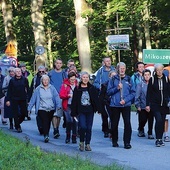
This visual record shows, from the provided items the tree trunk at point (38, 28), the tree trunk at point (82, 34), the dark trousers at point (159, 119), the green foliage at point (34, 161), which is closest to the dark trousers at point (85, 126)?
the green foliage at point (34, 161)

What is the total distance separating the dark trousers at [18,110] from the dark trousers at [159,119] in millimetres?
4468

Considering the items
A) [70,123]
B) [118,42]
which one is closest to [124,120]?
[70,123]

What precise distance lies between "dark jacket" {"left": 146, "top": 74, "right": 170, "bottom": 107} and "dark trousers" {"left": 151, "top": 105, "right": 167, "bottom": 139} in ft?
0.31

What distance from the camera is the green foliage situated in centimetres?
949

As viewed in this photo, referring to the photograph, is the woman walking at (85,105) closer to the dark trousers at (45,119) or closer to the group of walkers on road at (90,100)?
the group of walkers on road at (90,100)

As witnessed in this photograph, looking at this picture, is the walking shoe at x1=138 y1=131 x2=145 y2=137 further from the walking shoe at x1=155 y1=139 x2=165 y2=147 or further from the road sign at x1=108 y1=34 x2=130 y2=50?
the road sign at x1=108 y1=34 x2=130 y2=50

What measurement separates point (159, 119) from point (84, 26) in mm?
14605

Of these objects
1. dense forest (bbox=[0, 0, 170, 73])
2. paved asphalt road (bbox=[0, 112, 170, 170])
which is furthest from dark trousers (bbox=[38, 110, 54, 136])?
dense forest (bbox=[0, 0, 170, 73])

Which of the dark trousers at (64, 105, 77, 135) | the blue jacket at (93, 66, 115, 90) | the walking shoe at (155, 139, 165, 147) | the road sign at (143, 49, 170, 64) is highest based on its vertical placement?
the road sign at (143, 49, 170, 64)

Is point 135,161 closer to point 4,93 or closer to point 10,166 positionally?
point 10,166

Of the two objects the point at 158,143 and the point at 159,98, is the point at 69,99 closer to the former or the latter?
the point at 159,98

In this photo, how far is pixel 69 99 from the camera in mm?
14242

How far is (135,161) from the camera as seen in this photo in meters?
11.3

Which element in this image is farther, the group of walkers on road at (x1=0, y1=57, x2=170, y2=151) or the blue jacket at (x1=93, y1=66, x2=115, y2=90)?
the blue jacket at (x1=93, y1=66, x2=115, y2=90)
